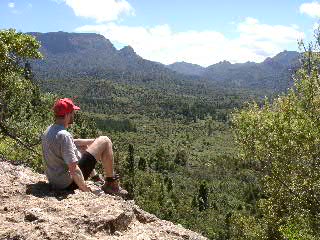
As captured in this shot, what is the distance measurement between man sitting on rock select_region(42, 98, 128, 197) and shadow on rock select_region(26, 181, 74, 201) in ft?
0.47

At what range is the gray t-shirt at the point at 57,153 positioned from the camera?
30.3 ft

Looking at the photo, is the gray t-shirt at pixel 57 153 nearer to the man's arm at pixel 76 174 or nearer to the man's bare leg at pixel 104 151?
the man's arm at pixel 76 174

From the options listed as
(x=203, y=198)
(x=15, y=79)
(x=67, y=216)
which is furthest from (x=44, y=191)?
(x=203, y=198)

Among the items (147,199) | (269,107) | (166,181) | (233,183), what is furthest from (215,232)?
(269,107)

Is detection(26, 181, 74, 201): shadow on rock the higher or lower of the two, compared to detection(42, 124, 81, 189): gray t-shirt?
lower

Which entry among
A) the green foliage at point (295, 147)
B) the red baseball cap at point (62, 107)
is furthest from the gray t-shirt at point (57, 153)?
the green foliage at point (295, 147)

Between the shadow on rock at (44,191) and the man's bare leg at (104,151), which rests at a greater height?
the man's bare leg at (104,151)

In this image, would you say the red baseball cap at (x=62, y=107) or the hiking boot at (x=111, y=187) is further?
the hiking boot at (x=111, y=187)

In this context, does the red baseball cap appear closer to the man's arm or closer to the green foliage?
the man's arm

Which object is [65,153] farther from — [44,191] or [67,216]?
[67,216]

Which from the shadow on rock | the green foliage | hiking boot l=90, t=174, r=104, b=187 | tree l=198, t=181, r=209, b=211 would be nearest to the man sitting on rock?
the shadow on rock

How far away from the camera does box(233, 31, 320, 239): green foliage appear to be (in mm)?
21359

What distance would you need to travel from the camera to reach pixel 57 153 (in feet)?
31.0

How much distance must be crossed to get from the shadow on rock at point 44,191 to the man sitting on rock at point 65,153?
0.14 metres
